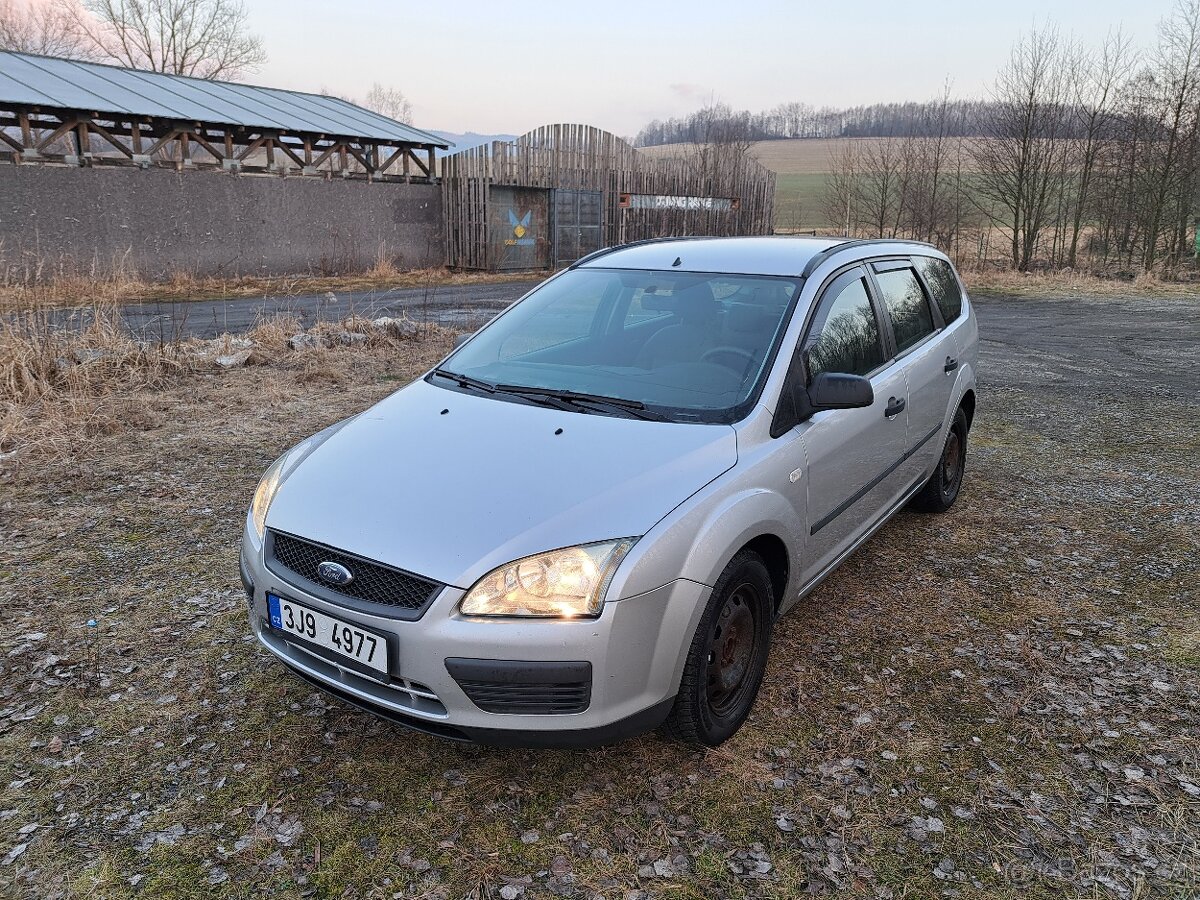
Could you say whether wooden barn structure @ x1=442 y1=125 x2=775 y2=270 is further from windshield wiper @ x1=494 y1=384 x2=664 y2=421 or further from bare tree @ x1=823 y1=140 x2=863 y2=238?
windshield wiper @ x1=494 y1=384 x2=664 y2=421

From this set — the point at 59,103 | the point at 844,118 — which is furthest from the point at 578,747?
the point at 844,118

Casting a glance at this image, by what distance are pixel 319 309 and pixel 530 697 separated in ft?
41.1

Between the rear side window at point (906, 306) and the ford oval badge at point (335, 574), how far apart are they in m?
2.97

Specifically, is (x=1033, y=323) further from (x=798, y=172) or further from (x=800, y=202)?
(x=798, y=172)

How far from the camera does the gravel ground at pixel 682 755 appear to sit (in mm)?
2357

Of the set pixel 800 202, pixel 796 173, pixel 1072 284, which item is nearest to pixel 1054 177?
pixel 1072 284

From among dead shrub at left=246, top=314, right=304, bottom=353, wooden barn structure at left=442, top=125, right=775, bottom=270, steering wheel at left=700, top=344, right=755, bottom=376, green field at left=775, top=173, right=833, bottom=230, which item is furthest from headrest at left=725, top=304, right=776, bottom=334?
green field at left=775, top=173, right=833, bottom=230

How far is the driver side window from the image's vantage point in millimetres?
3438

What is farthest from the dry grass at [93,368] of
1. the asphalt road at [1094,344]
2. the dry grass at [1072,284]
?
the dry grass at [1072,284]

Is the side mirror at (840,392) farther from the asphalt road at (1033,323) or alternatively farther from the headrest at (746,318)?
the asphalt road at (1033,323)

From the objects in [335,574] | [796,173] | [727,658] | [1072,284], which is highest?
[796,173]

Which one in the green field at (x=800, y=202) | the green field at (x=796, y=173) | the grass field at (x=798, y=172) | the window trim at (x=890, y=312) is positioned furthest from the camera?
the green field at (x=800, y=202)

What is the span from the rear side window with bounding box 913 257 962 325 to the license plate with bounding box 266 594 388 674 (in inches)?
152

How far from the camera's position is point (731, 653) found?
2895mm
